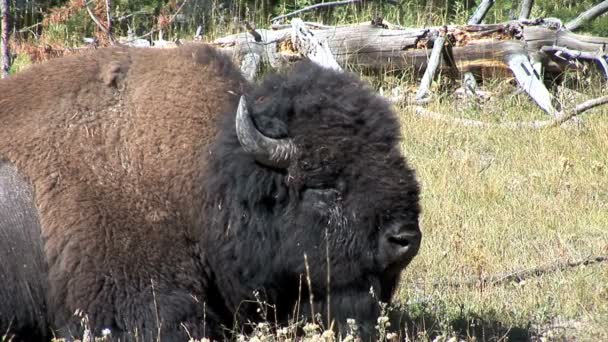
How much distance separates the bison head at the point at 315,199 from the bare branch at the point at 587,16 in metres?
6.83

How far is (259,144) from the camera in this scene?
4504 mm

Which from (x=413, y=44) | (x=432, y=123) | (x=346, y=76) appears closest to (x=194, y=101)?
(x=346, y=76)

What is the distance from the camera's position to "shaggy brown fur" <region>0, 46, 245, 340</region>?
4.47 m

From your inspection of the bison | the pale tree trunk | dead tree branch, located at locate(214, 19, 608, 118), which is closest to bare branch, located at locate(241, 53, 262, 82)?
dead tree branch, located at locate(214, 19, 608, 118)

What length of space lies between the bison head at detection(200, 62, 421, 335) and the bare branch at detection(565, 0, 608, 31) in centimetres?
683

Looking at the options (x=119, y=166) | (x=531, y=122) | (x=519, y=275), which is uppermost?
(x=119, y=166)

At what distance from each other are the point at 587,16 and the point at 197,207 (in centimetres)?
761

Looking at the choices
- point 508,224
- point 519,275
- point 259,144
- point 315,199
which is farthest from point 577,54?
point 259,144

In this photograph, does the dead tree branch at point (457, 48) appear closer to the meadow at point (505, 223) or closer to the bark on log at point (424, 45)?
the bark on log at point (424, 45)

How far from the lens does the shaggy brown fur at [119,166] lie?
447cm

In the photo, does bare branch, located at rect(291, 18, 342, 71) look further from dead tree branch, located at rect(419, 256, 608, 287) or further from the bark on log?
dead tree branch, located at rect(419, 256, 608, 287)

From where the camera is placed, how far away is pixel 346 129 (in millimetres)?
4570

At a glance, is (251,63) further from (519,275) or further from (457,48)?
(519,275)

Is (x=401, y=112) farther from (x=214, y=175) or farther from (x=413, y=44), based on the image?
(x=214, y=175)
